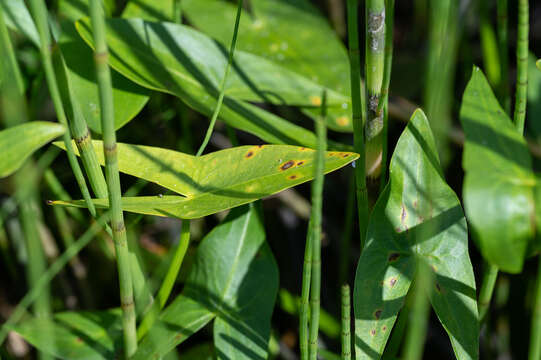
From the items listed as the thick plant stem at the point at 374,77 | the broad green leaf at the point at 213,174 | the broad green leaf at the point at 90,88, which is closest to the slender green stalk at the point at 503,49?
the thick plant stem at the point at 374,77

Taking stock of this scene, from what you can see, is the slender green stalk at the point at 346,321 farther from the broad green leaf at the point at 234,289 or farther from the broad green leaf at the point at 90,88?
the broad green leaf at the point at 90,88

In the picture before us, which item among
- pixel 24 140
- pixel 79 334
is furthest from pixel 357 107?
pixel 79 334

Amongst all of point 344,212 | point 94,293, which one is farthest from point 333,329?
point 94,293

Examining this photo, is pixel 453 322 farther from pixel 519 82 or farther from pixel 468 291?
pixel 519 82

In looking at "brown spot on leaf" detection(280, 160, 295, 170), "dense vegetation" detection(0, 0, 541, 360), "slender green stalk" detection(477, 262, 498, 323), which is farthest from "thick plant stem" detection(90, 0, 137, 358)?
"slender green stalk" detection(477, 262, 498, 323)

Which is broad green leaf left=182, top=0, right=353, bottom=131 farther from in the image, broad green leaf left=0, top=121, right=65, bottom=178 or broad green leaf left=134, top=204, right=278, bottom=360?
broad green leaf left=0, top=121, right=65, bottom=178

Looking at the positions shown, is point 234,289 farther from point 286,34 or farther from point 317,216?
point 286,34

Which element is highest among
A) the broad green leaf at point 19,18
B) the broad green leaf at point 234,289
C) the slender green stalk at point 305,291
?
the broad green leaf at point 19,18

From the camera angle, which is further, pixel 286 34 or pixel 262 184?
pixel 286 34
